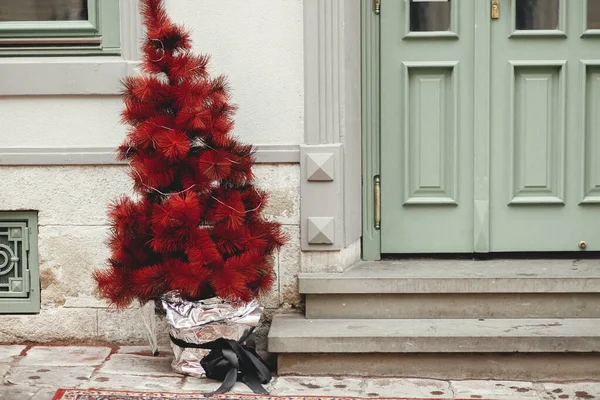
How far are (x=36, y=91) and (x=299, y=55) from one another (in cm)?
151

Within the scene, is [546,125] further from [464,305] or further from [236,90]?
[236,90]

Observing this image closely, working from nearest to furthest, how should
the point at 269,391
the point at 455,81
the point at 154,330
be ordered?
the point at 269,391, the point at 154,330, the point at 455,81

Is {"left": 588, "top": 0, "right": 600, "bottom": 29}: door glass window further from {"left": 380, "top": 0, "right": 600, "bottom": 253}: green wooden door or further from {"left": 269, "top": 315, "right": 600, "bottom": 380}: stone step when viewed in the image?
{"left": 269, "top": 315, "right": 600, "bottom": 380}: stone step

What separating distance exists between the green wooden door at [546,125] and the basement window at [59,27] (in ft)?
7.42

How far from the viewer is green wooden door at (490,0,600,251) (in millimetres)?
5562

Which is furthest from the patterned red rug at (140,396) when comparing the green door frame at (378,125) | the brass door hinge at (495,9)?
the brass door hinge at (495,9)

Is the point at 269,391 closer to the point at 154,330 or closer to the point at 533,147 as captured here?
the point at 154,330

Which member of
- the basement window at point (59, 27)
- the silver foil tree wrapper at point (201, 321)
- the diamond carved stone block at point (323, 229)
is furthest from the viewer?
the basement window at point (59, 27)

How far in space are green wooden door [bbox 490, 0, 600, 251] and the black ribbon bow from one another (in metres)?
1.77

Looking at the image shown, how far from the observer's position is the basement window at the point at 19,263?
5434mm

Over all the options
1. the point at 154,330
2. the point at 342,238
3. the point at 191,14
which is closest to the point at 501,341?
the point at 342,238

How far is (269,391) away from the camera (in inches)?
183

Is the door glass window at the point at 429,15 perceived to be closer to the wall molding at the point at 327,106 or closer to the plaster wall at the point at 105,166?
the wall molding at the point at 327,106

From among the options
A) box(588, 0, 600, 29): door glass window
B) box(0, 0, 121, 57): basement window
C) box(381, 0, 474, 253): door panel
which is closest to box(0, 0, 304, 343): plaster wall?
box(0, 0, 121, 57): basement window
